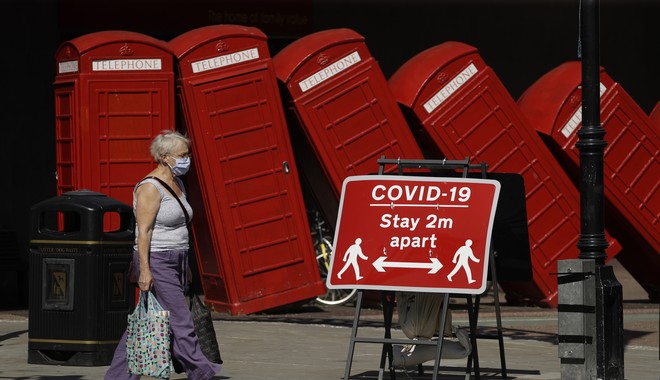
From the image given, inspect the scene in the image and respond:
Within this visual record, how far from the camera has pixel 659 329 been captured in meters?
13.4

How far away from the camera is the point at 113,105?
1380cm

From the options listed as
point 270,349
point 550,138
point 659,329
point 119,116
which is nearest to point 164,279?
point 270,349

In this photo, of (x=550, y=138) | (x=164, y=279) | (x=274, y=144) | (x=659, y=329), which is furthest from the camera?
(x=550, y=138)

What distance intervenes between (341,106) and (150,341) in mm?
6051

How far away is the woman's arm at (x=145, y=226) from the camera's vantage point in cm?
888

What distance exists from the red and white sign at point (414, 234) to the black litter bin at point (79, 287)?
6.42 ft

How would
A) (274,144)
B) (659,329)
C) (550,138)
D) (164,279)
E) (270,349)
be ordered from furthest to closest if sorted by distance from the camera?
(550,138), (274,144), (659,329), (270,349), (164,279)

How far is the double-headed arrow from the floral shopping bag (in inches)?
54.6

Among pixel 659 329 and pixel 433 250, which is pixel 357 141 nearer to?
pixel 659 329

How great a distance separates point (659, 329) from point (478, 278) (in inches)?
195

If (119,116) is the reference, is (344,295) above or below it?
below

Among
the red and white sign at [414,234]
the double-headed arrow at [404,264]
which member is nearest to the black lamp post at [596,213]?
the red and white sign at [414,234]

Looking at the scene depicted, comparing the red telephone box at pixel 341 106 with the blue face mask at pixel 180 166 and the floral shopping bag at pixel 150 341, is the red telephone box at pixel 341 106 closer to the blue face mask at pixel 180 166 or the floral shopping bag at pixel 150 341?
the blue face mask at pixel 180 166

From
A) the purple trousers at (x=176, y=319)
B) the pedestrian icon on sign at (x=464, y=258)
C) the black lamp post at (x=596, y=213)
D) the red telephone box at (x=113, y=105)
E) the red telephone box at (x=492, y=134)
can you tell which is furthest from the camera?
the red telephone box at (x=492, y=134)
